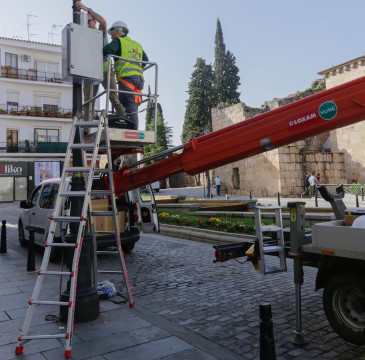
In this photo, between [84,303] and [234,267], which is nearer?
[84,303]

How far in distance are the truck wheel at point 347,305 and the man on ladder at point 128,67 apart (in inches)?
144

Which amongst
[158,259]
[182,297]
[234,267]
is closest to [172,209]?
[158,259]

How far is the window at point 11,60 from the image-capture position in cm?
3616

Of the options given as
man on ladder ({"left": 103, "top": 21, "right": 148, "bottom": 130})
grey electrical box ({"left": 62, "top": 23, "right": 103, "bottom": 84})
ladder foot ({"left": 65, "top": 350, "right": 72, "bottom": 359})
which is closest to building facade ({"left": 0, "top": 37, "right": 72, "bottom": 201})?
man on ladder ({"left": 103, "top": 21, "right": 148, "bottom": 130})

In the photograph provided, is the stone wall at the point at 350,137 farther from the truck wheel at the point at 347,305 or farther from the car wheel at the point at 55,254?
the truck wheel at the point at 347,305

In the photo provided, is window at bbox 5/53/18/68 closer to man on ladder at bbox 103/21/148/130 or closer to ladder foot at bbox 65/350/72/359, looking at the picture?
man on ladder at bbox 103/21/148/130

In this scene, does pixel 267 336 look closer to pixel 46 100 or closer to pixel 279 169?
pixel 279 169

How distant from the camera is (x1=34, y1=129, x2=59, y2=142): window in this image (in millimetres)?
36406

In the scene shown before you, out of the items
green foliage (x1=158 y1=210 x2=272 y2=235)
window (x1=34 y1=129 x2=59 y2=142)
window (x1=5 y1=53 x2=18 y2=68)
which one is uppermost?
window (x1=5 y1=53 x2=18 y2=68)

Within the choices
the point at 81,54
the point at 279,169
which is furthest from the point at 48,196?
the point at 279,169

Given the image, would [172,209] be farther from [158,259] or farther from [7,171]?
[7,171]

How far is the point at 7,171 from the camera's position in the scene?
3266cm

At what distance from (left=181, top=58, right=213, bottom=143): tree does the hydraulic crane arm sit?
43.2 meters

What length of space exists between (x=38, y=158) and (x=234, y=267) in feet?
102
